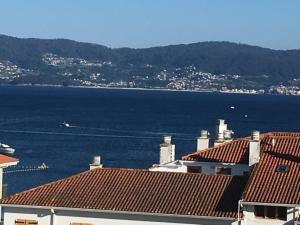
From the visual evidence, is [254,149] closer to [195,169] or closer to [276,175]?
[276,175]

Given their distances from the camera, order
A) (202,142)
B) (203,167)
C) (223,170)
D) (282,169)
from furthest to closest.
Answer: (202,142) → (203,167) → (223,170) → (282,169)

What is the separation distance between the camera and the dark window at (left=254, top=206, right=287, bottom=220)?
32.5m

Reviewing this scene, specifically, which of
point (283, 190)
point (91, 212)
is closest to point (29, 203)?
point (91, 212)

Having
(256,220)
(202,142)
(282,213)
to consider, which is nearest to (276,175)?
(282,213)

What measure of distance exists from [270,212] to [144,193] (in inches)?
171

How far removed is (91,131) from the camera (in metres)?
190

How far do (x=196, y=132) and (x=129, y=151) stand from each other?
4803 centimetres

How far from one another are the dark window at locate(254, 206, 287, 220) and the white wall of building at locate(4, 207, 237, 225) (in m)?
0.89

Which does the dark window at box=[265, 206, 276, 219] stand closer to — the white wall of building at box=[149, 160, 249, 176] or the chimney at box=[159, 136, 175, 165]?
the white wall of building at box=[149, 160, 249, 176]

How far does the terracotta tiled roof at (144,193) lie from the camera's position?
3341cm

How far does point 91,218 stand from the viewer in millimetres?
33875

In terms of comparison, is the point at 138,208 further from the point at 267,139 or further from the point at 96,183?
the point at 267,139

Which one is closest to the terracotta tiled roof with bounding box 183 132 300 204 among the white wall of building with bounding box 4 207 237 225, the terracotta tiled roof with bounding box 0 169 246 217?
the terracotta tiled roof with bounding box 0 169 246 217

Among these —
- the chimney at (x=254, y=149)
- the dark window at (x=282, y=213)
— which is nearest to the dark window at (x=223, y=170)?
the chimney at (x=254, y=149)
